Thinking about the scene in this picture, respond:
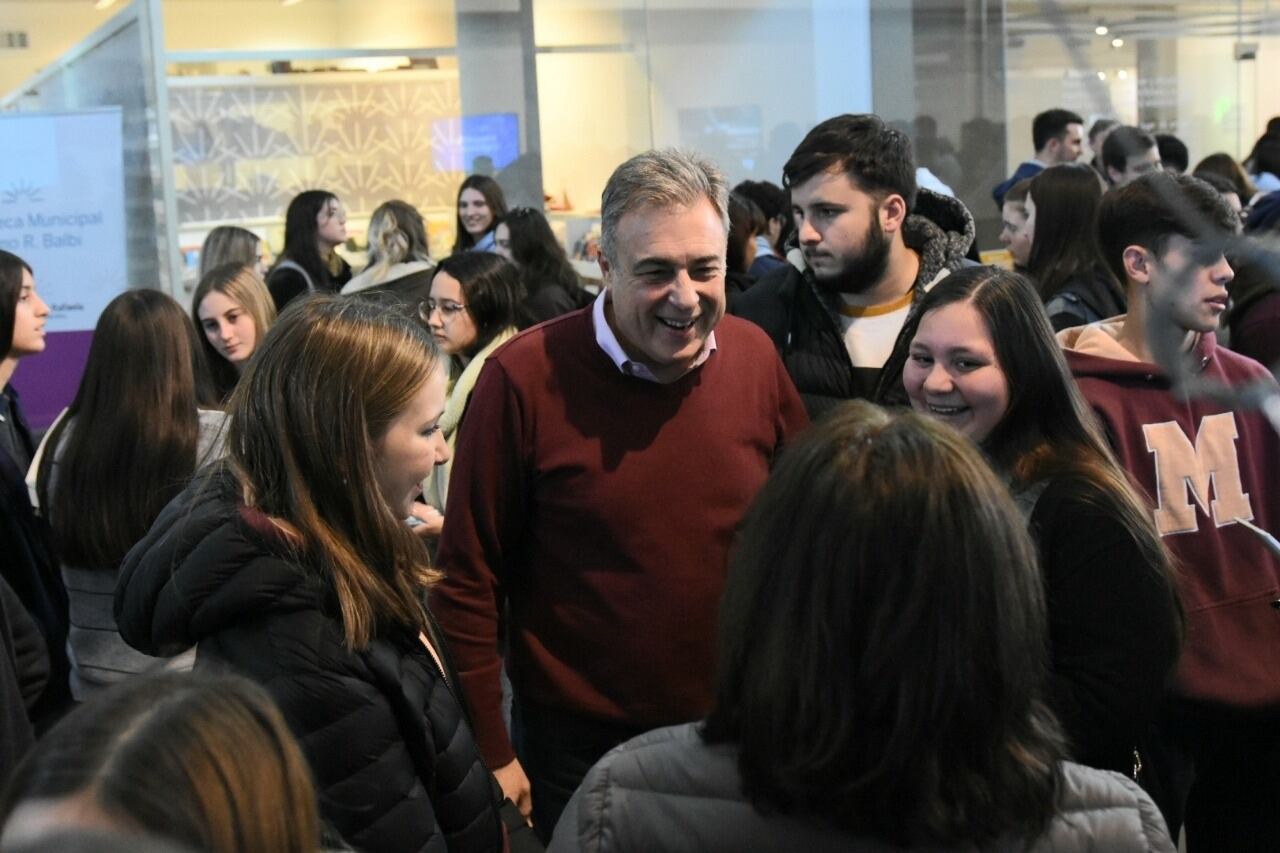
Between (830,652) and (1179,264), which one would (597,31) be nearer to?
(1179,264)

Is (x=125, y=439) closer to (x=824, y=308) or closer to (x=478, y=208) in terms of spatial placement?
(x=824, y=308)

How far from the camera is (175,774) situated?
1.01 m

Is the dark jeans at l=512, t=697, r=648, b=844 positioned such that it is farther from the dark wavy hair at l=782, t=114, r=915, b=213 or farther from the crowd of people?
the dark wavy hair at l=782, t=114, r=915, b=213

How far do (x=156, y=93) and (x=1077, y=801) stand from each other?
7.08m

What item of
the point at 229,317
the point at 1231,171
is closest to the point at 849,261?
the point at 229,317

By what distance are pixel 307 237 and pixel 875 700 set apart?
6303 millimetres

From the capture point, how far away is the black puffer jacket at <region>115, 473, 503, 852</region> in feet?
5.72

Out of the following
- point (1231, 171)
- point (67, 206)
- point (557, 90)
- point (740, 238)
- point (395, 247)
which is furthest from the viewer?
point (557, 90)

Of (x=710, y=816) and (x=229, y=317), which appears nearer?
(x=710, y=816)

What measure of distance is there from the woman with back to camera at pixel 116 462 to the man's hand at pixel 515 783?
0.96 meters

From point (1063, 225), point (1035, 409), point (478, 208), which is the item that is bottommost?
point (1035, 409)

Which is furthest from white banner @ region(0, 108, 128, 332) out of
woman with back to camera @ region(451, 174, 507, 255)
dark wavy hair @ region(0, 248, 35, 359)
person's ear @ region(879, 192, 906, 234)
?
person's ear @ region(879, 192, 906, 234)

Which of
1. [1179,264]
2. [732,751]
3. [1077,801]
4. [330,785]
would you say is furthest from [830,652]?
[1179,264]

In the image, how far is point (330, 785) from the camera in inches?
69.0
